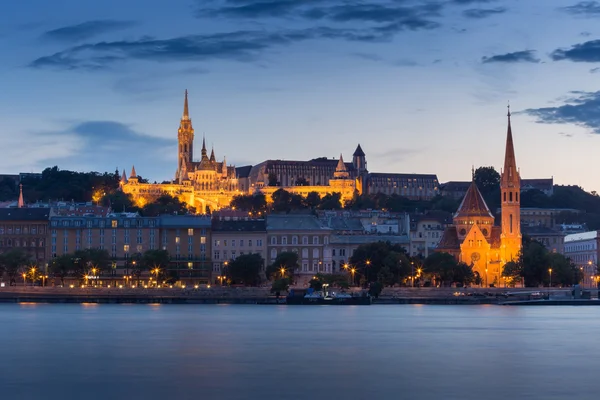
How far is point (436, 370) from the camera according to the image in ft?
168

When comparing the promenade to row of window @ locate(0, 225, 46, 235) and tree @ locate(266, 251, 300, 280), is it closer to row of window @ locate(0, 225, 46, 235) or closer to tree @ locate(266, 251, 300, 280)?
tree @ locate(266, 251, 300, 280)

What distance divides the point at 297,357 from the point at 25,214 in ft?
283

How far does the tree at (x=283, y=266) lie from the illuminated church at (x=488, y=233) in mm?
25088

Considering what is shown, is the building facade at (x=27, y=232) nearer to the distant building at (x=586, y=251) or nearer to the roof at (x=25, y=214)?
the roof at (x=25, y=214)

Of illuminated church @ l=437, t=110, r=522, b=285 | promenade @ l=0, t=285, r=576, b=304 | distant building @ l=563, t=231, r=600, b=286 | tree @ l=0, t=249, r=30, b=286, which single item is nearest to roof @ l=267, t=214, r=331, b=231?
promenade @ l=0, t=285, r=576, b=304

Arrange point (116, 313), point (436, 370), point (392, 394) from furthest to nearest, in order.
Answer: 1. point (116, 313)
2. point (436, 370)
3. point (392, 394)

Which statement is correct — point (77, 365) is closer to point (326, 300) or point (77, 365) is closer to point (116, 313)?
point (116, 313)

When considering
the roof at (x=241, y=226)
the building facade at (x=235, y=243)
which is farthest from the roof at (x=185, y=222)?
the building facade at (x=235, y=243)

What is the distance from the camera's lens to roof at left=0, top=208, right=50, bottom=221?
13775 centimetres

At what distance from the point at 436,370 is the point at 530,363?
4991 mm

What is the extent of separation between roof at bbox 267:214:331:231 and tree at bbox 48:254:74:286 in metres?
19.6

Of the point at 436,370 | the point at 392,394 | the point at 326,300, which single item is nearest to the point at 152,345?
the point at 436,370

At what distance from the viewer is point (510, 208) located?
477ft

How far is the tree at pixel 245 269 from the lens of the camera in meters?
122
